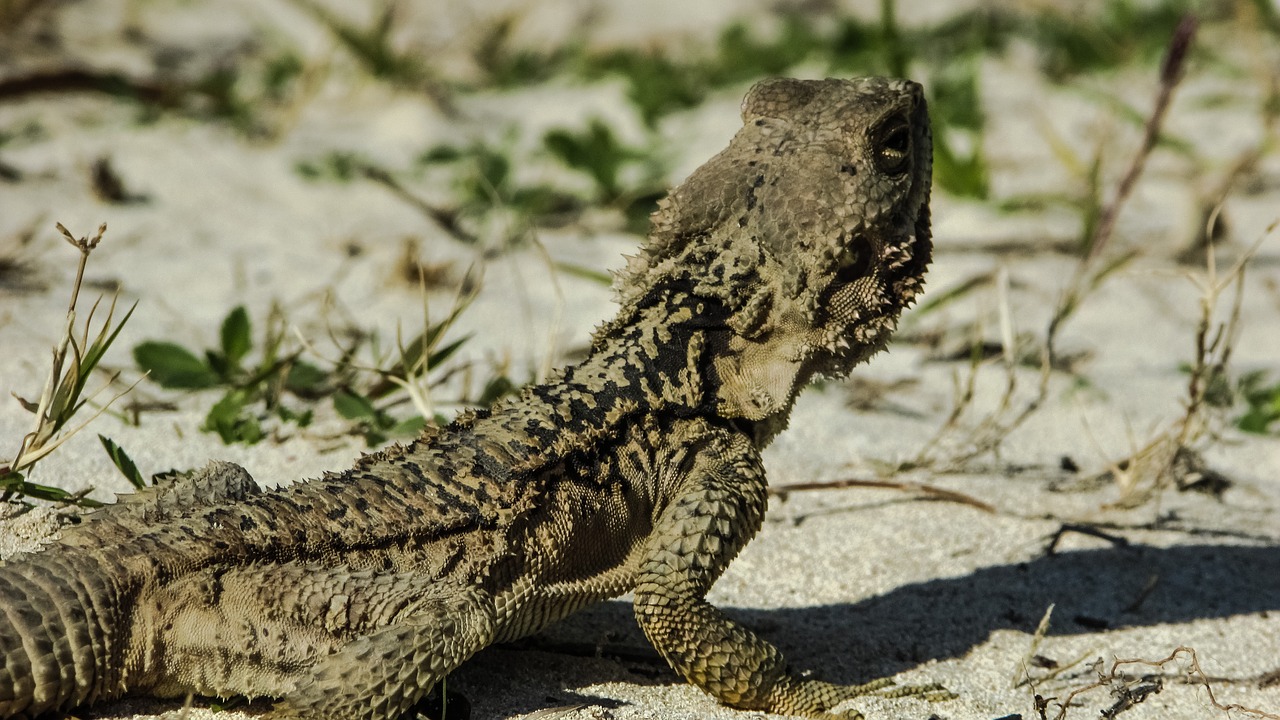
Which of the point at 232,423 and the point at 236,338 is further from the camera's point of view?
the point at 236,338

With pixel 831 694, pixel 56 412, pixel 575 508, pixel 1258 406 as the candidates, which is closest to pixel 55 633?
pixel 56 412

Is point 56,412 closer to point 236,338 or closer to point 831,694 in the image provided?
point 236,338

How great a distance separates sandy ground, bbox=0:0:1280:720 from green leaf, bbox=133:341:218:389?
0.12 metres

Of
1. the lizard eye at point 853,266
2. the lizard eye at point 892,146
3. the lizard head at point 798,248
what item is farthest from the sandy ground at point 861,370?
the lizard eye at point 892,146

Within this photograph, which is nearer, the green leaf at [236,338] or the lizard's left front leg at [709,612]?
the lizard's left front leg at [709,612]

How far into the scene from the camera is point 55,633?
2.66 meters

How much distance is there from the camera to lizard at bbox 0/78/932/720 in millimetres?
2777

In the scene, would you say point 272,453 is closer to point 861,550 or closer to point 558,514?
point 558,514

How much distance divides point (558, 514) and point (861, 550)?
142cm

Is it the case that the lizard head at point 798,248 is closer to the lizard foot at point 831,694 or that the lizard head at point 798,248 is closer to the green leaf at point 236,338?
the lizard foot at point 831,694

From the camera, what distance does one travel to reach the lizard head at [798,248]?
342cm

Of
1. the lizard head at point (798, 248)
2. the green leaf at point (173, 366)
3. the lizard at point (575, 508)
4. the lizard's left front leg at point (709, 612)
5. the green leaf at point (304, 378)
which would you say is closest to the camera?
the lizard at point (575, 508)

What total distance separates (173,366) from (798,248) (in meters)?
2.40

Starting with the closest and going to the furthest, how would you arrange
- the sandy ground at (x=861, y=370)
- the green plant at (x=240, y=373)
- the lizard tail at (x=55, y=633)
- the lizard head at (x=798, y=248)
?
the lizard tail at (x=55, y=633), the lizard head at (x=798, y=248), the sandy ground at (x=861, y=370), the green plant at (x=240, y=373)
